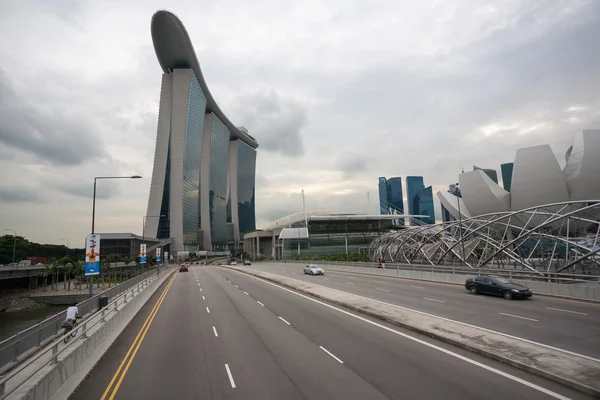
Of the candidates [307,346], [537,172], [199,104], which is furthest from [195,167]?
[307,346]

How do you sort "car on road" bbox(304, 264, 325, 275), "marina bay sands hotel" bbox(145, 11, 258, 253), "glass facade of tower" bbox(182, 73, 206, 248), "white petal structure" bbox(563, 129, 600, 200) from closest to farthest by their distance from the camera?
"car on road" bbox(304, 264, 325, 275) < "white petal structure" bbox(563, 129, 600, 200) < "marina bay sands hotel" bbox(145, 11, 258, 253) < "glass facade of tower" bbox(182, 73, 206, 248)

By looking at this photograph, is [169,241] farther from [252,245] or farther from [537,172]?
[537,172]

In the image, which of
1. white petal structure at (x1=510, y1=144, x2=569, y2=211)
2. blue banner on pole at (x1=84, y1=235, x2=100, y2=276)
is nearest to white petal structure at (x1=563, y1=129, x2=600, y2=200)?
white petal structure at (x1=510, y1=144, x2=569, y2=211)

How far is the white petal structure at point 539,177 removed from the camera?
187 feet

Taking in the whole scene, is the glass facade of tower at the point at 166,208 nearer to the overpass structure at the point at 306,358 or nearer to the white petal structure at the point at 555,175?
the white petal structure at the point at 555,175

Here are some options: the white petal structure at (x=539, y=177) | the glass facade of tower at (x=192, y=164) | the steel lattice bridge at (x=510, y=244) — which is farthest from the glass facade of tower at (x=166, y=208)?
the white petal structure at (x=539, y=177)

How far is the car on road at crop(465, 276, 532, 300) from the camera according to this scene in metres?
19.7

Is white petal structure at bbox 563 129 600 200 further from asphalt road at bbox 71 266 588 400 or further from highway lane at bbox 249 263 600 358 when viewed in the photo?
asphalt road at bbox 71 266 588 400

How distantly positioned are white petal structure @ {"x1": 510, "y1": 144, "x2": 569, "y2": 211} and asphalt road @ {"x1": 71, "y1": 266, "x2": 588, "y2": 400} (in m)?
57.9

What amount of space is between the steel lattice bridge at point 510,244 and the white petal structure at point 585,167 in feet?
11.2

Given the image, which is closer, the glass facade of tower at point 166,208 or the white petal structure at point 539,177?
the white petal structure at point 539,177

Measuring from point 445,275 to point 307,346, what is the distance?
75.5 ft

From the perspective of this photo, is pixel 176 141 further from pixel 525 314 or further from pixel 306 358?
pixel 306 358

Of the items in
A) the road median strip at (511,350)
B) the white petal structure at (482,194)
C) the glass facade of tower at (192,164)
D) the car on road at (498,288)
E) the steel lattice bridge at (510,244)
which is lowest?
the road median strip at (511,350)
